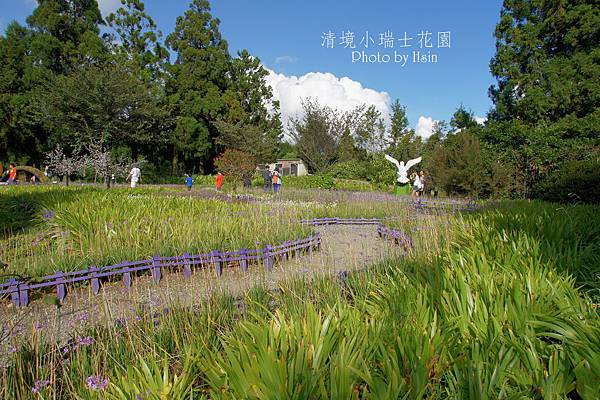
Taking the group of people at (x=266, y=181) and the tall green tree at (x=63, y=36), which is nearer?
the group of people at (x=266, y=181)

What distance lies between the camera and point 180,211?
22.6 ft

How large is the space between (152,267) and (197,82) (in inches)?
1204

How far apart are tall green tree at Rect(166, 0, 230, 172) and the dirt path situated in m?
27.0

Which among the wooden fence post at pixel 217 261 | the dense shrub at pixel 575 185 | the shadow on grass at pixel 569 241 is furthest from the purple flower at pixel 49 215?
the dense shrub at pixel 575 185

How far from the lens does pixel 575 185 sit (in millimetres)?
9578

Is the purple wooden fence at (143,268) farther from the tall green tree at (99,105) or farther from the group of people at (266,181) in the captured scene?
the tall green tree at (99,105)

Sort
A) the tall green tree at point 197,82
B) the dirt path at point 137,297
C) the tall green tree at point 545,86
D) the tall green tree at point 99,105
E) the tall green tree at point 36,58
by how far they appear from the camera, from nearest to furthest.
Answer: the dirt path at point 137,297, the tall green tree at point 545,86, the tall green tree at point 99,105, the tall green tree at point 36,58, the tall green tree at point 197,82

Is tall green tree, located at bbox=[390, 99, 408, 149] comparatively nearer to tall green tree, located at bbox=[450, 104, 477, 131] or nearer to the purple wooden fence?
tall green tree, located at bbox=[450, 104, 477, 131]

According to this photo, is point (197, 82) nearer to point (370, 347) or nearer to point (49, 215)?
point (49, 215)

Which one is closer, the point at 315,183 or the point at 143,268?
the point at 143,268

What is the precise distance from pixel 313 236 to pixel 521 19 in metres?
22.1

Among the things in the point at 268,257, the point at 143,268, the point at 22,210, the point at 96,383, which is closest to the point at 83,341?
the point at 96,383

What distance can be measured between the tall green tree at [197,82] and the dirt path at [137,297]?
88.5 ft

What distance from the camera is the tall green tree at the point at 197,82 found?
30500 millimetres
